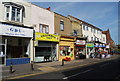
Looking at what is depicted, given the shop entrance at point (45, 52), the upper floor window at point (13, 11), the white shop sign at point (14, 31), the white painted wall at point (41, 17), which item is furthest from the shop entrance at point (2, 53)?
the white painted wall at point (41, 17)

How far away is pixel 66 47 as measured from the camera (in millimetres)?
22594

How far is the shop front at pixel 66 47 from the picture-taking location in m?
21.3

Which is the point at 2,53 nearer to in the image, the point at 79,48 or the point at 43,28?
the point at 43,28

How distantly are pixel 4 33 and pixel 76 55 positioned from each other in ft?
50.3

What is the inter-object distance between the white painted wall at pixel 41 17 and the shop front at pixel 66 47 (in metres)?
2.83

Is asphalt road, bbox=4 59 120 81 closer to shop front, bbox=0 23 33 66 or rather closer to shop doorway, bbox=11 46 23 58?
shop front, bbox=0 23 33 66

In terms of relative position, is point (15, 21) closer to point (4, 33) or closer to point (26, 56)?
point (4, 33)

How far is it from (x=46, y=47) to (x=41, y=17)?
4774 millimetres

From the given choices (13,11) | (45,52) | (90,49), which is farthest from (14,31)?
(90,49)

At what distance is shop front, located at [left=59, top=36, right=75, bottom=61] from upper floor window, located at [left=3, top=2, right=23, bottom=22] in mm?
8219

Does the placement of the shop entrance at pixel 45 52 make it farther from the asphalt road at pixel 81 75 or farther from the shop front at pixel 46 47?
the asphalt road at pixel 81 75

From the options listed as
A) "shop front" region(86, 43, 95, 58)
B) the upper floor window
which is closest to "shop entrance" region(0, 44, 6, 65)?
the upper floor window

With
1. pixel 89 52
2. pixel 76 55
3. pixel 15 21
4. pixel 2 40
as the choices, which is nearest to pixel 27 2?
pixel 15 21

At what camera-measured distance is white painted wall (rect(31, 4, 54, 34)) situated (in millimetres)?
17802
